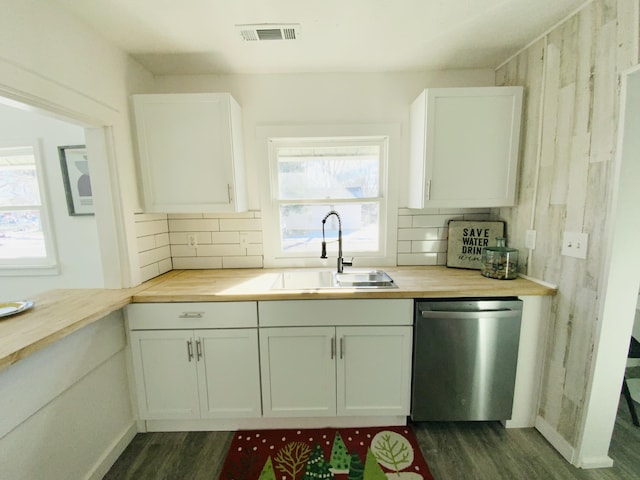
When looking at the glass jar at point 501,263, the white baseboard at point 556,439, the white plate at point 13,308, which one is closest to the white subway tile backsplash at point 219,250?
the white plate at point 13,308

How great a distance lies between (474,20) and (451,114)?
0.49 meters

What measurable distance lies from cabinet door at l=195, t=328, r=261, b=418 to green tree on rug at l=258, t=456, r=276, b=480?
0.26 metres

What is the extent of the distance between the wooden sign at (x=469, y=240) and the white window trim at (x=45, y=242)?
355 cm

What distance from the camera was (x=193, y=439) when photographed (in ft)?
5.43

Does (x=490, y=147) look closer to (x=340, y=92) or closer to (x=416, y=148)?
(x=416, y=148)

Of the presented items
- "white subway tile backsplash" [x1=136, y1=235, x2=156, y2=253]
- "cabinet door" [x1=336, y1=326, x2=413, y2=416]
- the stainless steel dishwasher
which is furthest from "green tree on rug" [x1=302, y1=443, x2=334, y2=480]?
"white subway tile backsplash" [x1=136, y1=235, x2=156, y2=253]

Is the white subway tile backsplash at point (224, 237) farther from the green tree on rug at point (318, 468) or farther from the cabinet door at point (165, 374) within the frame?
the green tree on rug at point (318, 468)

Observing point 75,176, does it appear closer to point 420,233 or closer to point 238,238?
point 238,238

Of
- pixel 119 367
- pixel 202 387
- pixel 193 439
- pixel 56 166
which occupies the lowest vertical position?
pixel 193 439

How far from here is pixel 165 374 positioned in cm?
162

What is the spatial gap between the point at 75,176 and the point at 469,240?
342cm

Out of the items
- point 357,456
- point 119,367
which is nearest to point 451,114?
point 357,456

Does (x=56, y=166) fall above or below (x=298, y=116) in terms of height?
below

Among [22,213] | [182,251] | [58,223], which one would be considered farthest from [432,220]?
[22,213]
